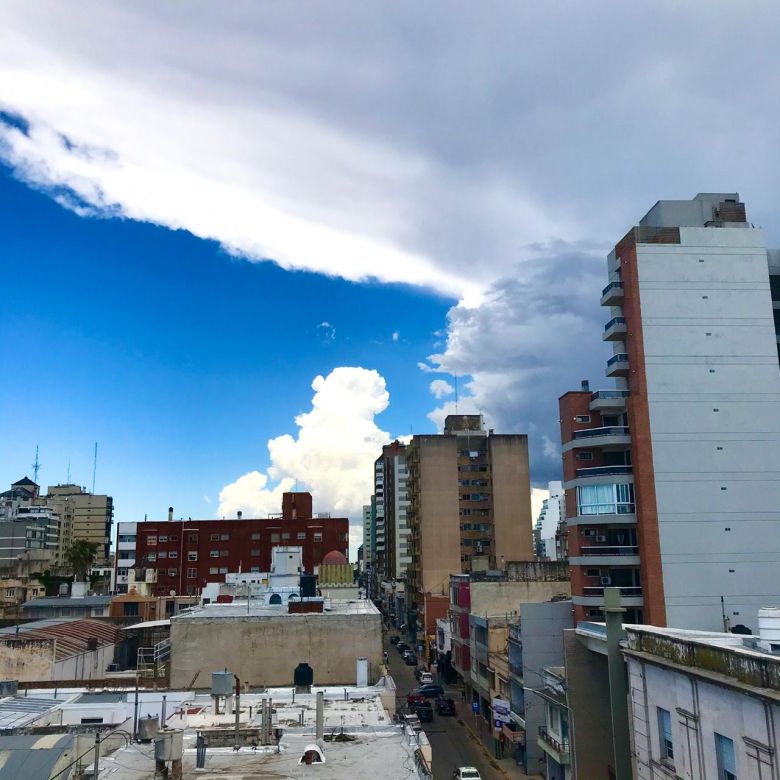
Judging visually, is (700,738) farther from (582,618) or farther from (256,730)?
(582,618)

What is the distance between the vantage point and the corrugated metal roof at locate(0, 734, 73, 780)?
20.2 m

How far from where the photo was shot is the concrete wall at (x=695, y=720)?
18344 mm

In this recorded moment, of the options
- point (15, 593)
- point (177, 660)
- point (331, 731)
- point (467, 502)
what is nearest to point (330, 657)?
point (177, 660)

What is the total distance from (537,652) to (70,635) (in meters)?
30.3

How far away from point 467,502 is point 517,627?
193 ft

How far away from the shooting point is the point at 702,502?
51719mm

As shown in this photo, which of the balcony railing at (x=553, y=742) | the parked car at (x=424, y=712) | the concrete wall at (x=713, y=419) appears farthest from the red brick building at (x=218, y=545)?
the balcony railing at (x=553, y=742)

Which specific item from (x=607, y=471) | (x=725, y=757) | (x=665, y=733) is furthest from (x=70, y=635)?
(x=725, y=757)

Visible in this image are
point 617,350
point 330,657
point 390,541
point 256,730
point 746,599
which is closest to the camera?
point 256,730

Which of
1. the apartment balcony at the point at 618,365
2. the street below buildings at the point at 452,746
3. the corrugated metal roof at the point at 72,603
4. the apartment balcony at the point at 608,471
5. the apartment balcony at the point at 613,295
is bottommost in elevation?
the street below buildings at the point at 452,746

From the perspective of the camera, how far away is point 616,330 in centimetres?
5522

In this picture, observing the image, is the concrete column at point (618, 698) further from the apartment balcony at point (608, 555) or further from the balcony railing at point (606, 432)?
the balcony railing at point (606, 432)

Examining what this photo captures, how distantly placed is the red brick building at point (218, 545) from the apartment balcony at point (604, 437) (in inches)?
2475

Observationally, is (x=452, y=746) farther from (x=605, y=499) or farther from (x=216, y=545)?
(x=216, y=545)
